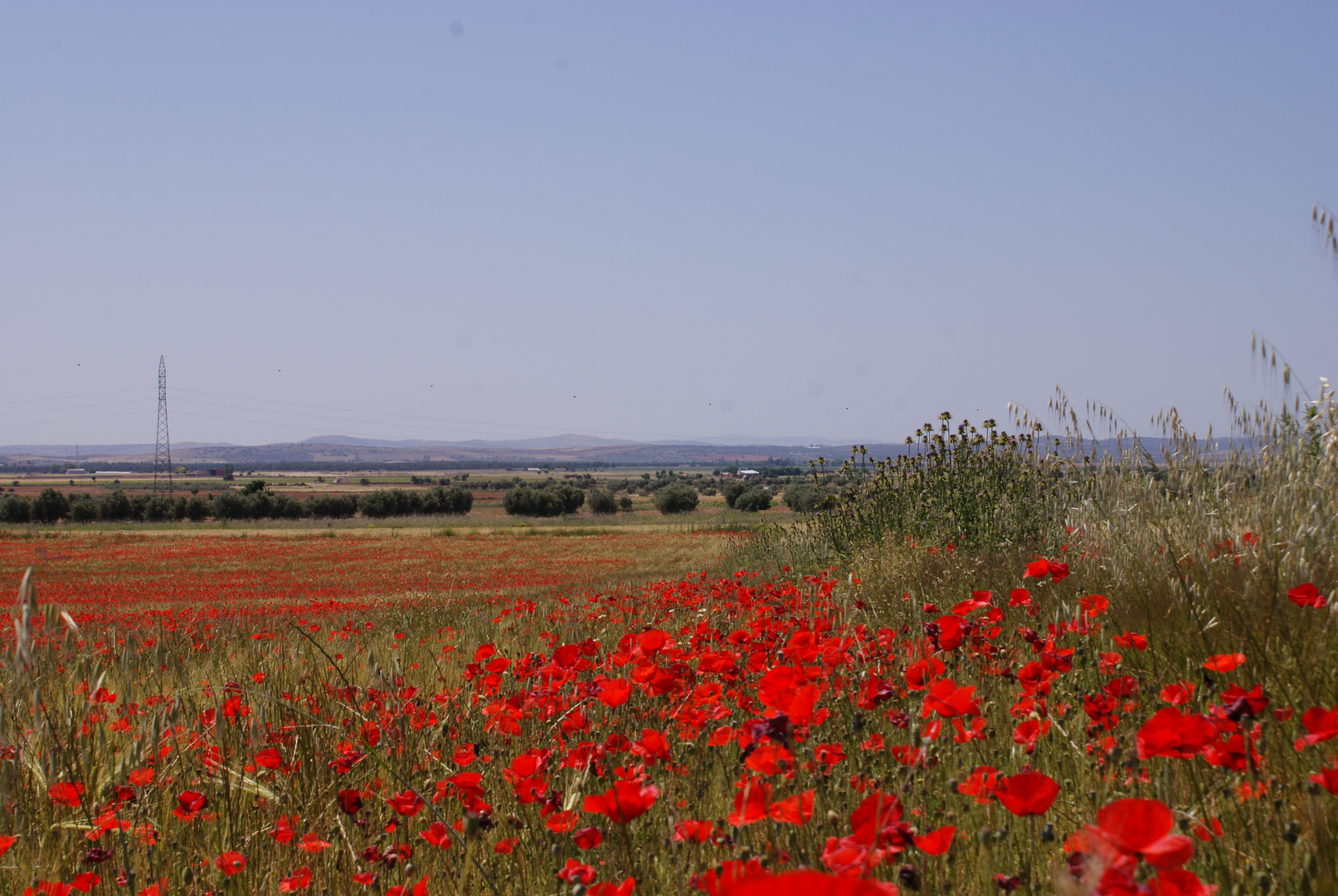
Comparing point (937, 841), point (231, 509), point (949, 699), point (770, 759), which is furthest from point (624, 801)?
point (231, 509)

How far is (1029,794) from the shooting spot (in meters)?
1.21

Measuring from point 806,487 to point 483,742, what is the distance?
62379mm

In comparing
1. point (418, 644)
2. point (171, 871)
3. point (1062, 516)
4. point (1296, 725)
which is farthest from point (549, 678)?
point (1062, 516)

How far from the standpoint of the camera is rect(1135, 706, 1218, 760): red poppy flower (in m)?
1.23

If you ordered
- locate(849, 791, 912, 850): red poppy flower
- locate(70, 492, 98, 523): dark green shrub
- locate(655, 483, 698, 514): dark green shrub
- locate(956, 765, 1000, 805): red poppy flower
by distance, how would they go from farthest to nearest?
locate(655, 483, 698, 514): dark green shrub < locate(70, 492, 98, 523): dark green shrub < locate(956, 765, 1000, 805): red poppy flower < locate(849, 791, 912, 850): red poppy flower

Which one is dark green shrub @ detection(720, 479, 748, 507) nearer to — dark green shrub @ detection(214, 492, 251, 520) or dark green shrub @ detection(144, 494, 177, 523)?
dark green shrub @ detection(214, 492, 251, 520)

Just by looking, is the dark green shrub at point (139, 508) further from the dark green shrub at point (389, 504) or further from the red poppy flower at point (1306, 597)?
the red poppy flower at point (1306, 597)

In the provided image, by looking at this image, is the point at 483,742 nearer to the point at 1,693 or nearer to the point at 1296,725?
the point at 1,693

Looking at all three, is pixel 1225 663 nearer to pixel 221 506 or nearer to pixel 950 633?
pixel 950 633

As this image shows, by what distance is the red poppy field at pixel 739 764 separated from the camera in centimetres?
144

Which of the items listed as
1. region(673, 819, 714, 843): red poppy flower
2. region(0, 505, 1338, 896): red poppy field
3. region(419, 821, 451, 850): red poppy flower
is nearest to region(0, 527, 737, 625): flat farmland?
region(0, 505, 1338, 896): red poppy field

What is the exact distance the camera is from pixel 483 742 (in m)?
3.02

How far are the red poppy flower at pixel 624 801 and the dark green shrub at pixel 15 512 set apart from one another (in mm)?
74196

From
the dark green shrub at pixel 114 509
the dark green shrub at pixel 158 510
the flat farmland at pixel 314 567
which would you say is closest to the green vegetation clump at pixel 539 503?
the dark green shrub at pixel 158 510
